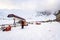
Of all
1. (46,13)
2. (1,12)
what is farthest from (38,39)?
(1,12)

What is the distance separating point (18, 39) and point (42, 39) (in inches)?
23.8

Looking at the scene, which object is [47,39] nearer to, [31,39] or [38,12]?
[31,39]

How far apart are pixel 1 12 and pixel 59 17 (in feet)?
29.0

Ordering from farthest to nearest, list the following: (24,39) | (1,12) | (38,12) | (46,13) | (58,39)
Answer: (38,12) < (1,12) < (46,13) < (24,39) < (58,39)

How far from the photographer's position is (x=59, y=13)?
1114cm

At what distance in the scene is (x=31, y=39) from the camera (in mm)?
3299

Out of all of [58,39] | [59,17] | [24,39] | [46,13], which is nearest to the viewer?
[58,39]

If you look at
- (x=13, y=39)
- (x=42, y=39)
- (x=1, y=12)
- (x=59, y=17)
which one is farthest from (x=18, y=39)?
(x=1, y=12)

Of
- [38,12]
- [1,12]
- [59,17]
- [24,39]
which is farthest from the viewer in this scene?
[38,12]

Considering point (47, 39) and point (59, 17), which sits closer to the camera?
point (47, 39)

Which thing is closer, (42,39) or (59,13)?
(42,39)

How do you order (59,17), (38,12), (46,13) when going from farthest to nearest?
(38,12) → (46,13) → (59,17)

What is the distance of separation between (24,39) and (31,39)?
0.60ft

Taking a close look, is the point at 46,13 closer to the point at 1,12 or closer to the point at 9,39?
the point at 1,12
